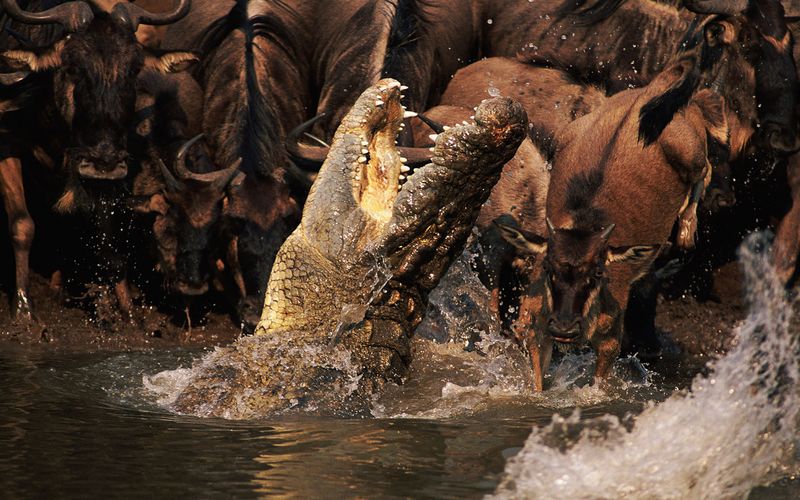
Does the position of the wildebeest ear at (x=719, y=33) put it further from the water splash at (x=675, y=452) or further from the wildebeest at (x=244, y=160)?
the water splash at (x=675, y=452)

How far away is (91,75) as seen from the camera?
8648mm

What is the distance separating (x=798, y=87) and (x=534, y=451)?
5.09m

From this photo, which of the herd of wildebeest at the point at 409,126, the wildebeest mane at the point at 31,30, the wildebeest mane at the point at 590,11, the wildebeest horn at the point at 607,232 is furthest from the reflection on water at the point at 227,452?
the wildebeest mane at the point at 590,11

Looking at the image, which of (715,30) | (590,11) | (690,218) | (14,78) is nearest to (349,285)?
(690,218)

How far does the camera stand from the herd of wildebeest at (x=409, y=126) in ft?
27.6

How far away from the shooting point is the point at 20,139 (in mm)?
9266

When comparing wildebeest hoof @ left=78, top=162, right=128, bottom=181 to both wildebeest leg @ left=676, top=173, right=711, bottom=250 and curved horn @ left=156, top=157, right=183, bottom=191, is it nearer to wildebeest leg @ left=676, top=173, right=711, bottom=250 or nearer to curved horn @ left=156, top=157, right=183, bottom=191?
curved horn @ left=156, top=157, right=183, bottom=191

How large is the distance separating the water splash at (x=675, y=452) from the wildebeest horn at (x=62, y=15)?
444 cm

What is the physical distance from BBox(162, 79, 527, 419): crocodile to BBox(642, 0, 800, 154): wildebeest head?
3581 mm

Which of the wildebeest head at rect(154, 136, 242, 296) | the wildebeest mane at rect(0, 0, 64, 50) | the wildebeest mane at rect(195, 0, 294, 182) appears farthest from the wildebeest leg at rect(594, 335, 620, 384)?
the wildebeest mane at rect(0, 0, 64, 50)

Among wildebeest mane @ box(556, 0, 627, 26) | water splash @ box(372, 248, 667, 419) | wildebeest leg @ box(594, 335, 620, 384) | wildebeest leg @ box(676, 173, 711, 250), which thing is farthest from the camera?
wildebeest mane @ box(556, 0, 627, 26)

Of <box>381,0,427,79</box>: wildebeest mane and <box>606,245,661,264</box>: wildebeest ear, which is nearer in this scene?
<box>606,245,661,264</box>: wildebeest ear

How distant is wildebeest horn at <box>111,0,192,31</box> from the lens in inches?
348

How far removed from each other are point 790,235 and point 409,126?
2689 mm
